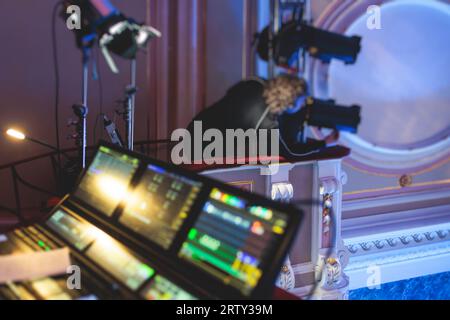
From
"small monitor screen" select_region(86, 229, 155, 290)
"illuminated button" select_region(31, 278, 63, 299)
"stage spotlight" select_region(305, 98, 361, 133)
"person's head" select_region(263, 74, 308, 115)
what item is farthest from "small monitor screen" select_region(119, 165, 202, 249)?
"stage spotlight" select_region(305, 98, 361, 133)

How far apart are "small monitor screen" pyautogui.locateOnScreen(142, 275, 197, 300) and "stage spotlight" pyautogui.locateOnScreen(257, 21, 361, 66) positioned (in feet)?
6.95

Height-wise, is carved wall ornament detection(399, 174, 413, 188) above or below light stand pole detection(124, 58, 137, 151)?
below

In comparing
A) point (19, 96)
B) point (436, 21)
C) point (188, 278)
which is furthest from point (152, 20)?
point (188, 278)

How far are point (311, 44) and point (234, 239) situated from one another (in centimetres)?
207

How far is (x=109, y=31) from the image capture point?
4.73ft

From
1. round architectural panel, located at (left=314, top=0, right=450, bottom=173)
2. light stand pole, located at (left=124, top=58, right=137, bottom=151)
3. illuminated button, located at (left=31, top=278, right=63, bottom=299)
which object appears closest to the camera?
illuminated button, located at (left=31, top=278, right=63, bottom=299)

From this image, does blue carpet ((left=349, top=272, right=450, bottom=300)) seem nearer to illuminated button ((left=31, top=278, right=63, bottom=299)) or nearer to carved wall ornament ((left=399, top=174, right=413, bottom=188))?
carved wall ornament ((left=399, top=174, right=413, bottom=188))

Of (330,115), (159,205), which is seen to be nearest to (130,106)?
(159,205)

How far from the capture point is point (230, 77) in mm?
4008

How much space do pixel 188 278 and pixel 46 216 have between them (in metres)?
0.64

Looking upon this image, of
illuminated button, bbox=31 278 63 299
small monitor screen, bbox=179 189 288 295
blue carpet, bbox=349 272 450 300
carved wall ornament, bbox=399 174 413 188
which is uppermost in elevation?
small monitor screen, bbox=179 189 288 295

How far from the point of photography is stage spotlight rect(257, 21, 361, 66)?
2953 millimetres

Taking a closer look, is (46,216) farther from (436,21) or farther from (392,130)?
(436,21)

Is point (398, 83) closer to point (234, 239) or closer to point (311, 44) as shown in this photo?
point (311, 44)
